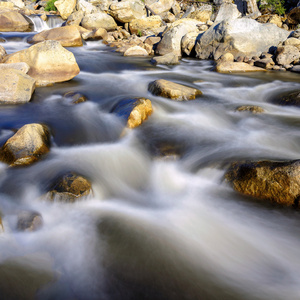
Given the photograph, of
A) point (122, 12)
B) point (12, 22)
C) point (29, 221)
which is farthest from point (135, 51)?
point (29, 221)

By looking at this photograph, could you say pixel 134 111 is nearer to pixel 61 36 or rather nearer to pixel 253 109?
pixel 253 109

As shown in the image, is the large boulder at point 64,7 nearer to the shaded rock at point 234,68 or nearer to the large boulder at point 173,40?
the large boulder at point 173,40

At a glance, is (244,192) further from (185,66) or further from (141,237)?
(185,66)

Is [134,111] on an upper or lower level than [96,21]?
lower

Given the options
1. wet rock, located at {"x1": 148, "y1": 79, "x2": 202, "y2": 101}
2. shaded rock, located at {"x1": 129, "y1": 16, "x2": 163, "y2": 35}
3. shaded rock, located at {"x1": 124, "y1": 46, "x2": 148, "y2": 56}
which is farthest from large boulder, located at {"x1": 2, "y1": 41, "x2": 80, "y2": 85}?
shaded rock, located at {"x1": 129, "y1": 16, "x2": 163, "y2": 35}

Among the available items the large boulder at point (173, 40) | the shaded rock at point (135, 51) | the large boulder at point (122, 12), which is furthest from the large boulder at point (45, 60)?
the large boulder at point (122, 12)

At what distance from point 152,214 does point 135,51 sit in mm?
10866

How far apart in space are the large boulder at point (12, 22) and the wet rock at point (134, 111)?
1477 centimetres

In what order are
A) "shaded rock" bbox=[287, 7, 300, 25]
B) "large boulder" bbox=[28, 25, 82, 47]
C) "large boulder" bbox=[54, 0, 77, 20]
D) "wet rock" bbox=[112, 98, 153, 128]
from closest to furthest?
"wet rock" bbox=[112, 98, 153, 128] → "large boulder" bbox=[28, 25, 82, 47] → "shaded rock" bbox=[287, 7, 300, 25] → "large boulder" bbox=[54, 0, 77, 20]

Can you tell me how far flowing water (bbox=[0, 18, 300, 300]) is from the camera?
2115 mm

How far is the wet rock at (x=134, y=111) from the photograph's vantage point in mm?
4824

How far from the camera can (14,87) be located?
228 inches

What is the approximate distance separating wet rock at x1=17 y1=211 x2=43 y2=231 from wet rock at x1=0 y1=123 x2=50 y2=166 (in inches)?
45.4

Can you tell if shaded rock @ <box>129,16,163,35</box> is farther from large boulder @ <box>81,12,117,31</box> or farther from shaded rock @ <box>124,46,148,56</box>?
shaded rock @ <box>124,46,148,56</box>
